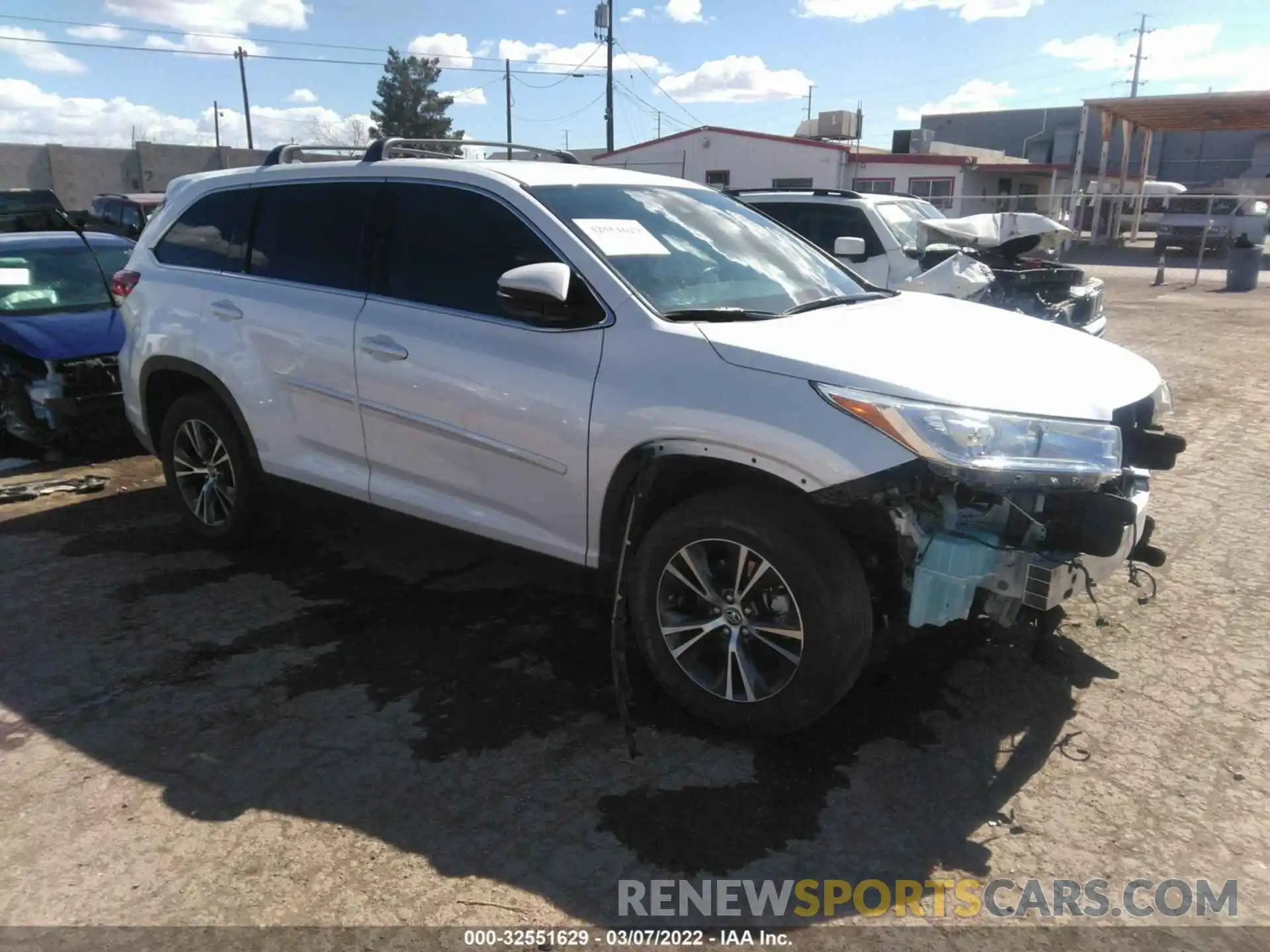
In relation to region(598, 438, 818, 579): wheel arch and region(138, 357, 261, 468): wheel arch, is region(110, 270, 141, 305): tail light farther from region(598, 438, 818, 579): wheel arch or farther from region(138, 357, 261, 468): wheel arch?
region(598, 438, 818, 579): wheel arch

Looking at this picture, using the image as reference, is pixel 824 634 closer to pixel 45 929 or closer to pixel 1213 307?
pixel 45 929

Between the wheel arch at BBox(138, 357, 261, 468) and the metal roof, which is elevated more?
the metal roof

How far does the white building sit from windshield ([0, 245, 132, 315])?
24206 mm

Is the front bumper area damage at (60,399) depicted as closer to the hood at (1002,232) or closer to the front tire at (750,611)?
the front tire at (750,611)

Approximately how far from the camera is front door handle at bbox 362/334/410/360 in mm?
3840

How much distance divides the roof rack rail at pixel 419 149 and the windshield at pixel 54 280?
3.63 m

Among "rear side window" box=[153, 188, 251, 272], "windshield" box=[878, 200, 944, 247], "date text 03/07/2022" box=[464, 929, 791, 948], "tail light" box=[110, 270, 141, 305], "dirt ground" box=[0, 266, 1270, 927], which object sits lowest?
"date text 03/07/2022" box=[464, 929, 791, 948]

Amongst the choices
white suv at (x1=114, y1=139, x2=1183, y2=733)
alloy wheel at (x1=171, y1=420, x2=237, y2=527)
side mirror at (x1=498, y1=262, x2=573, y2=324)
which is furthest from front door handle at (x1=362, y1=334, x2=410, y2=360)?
alloy wheel at (x1=171, y1=420, x2=237, y2=527)

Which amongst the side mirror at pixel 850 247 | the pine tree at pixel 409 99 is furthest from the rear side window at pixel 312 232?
the pine tree at pixel 409 99

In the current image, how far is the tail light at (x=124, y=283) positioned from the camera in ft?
16.6

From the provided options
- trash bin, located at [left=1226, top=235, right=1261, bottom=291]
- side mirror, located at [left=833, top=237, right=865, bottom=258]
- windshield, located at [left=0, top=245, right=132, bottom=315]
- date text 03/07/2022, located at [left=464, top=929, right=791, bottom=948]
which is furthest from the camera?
trash bin, located at [left=1226, top=235, right=1261, bottom=291]

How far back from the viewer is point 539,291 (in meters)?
3.25

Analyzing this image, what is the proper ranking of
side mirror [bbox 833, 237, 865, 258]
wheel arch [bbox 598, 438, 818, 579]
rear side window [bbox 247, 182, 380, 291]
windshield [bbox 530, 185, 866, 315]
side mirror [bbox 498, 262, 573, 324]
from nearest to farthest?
wheel arch [bbox 598, 438, 818, 579] < side mirror [bbox 498, 262, 573, 324] < windshield [bbox 530, 185, 866, 315] < rear side window [bbox 247, 182, 380, 291] < side mirror [bbox 833, 237, 865, 258]

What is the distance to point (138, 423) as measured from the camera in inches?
204
